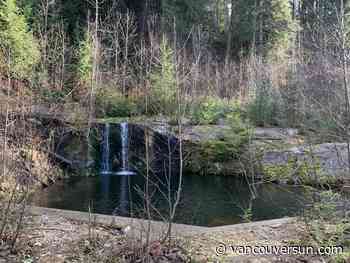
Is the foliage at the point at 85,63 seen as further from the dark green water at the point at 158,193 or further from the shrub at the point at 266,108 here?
the shrub at the point at 266,108

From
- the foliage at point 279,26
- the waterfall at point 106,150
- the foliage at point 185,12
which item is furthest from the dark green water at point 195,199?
the foliage at point 279,26

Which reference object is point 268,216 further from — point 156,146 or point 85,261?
point 156,146

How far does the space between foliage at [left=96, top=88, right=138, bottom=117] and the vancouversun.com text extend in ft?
29.6

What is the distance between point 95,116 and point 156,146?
2.39m

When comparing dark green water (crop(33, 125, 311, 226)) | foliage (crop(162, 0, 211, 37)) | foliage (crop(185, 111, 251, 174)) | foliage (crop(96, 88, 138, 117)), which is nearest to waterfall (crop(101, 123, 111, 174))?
dark green water (crop(33, 125, 311, 226))

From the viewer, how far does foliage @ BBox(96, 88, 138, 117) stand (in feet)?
39.8

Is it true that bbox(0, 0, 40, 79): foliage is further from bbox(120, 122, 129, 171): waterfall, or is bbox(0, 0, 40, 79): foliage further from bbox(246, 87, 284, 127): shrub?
bbox(246, 87, 284, 127): shrub

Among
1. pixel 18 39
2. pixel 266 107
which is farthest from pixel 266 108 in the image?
pixel 18 39

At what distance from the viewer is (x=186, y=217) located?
6055 millimetres

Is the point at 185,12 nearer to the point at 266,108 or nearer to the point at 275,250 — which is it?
the point at 266,108

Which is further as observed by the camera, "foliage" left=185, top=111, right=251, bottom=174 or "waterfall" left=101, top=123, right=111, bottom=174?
"waterfall" left=101, top=123, right=111, bottom=174

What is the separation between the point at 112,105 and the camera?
12219 mm

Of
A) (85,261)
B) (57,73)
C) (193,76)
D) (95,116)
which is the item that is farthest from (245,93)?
(85,261)

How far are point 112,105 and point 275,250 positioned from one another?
9464 mm
